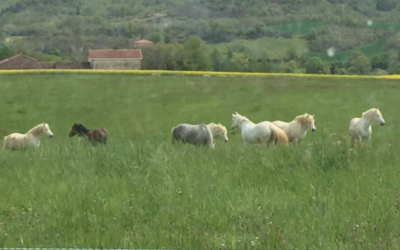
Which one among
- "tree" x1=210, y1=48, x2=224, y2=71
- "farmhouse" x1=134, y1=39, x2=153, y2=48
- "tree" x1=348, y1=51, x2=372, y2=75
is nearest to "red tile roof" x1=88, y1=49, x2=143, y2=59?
"farmhouse" x1=134, y1=39, x2=153, y2=48

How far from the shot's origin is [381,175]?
4.21 m

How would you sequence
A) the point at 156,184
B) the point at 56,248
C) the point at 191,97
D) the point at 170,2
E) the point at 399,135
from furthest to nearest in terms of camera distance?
the point at 170,2, the point at 191,97, the point at 399,135, the point at 156,184, the point at 56,248

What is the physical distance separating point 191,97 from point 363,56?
173 inches

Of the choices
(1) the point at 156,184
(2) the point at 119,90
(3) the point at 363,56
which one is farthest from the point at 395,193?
(3) the point at 363,56

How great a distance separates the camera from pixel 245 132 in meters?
7.07

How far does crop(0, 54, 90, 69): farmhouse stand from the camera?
10.9 metres

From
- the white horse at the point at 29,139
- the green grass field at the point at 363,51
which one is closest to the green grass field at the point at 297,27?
the green grass field at the point at 363,51

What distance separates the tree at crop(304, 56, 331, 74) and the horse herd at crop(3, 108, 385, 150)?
4109 mm

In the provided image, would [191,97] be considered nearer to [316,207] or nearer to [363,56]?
[363,56]

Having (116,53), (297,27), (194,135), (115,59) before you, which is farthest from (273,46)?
(194,135)

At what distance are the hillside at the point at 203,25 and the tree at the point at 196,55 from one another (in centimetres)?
34

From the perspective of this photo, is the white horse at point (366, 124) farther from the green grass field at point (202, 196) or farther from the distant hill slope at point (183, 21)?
the distant hill slope at point (183, 21)

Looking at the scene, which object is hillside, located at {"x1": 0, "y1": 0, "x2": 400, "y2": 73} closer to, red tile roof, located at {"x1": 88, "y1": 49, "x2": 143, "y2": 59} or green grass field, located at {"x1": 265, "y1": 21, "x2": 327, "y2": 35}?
green grass field, located at {"x1": 265, "y1": 21, "x2": 327, "y2": 35}

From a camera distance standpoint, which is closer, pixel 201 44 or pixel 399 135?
pixel 399 135
